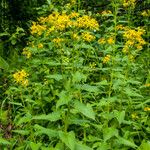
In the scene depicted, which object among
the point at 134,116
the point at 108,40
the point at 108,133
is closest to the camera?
the point at 108,133

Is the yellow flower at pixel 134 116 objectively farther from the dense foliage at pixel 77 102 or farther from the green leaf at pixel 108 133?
the green leaf at pixel 108 133

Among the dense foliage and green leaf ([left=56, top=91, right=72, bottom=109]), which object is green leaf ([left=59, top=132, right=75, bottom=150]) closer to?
the dense foliage

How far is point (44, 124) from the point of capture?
3414 mm

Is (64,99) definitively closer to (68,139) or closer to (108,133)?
(68,139)

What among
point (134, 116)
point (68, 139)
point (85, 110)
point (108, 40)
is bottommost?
point (134, 116)

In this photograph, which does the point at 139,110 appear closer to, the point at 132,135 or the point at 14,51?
the point at 132,135

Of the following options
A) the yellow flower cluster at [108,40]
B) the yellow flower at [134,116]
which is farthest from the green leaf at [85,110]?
the yellow flower cluster at [108,40]

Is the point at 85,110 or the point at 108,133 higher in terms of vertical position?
the point at 85,110

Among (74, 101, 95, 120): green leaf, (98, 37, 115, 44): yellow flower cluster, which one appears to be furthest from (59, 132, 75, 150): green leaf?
(98, 37, 115, 44): yellow flower cluster

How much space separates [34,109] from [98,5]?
2482mm

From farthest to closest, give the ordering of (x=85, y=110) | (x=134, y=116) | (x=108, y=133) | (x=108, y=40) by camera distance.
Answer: (x=108, y=40), (x=134, y=116), (x=108, y=133), (x=85, y=110)

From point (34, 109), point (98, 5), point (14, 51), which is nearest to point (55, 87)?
point (34, 109)

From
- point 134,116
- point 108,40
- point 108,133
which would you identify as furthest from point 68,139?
point 108,40

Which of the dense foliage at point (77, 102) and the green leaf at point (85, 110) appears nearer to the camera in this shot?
the green leaf at point (85, 110)
